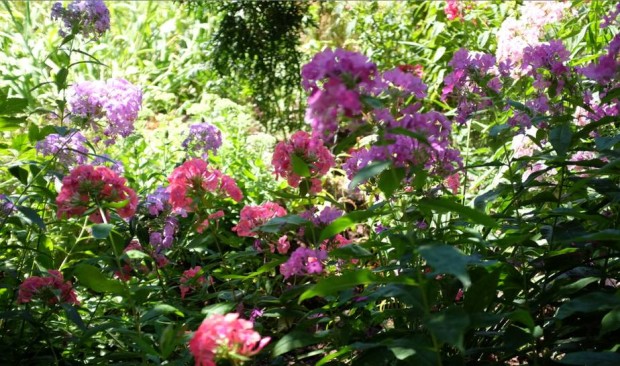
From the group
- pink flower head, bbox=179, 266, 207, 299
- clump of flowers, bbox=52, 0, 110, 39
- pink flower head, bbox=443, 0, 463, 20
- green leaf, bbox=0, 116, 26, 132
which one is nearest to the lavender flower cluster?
pink flower head, bbox=179, 266, 207, 299

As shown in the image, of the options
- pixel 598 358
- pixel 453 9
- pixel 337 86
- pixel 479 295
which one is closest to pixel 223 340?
pixel 337 86

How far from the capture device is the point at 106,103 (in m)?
2.59

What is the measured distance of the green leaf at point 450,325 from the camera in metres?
1.35

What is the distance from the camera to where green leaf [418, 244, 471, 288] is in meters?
1.26

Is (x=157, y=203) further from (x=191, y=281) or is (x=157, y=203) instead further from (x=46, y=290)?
(x=46, y=290)

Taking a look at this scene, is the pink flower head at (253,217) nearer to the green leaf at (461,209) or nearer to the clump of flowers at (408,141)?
the clump of flowers at (408,141)

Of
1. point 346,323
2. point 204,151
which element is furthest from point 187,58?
point 346,323

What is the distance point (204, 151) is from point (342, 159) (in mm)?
1849

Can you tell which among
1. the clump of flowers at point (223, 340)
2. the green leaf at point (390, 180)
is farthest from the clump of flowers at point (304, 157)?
the clump of flowers at point (223, 340)

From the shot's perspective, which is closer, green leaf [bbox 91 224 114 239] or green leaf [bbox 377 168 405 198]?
green leaf [bbox 377 168 405 198]

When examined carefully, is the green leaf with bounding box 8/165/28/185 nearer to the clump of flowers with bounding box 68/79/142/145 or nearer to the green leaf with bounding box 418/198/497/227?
the clump of flowers with bounding box 68/79/142/145

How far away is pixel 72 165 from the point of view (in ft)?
8.75

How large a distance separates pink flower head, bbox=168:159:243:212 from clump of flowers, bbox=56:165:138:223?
A: 13 centimetres

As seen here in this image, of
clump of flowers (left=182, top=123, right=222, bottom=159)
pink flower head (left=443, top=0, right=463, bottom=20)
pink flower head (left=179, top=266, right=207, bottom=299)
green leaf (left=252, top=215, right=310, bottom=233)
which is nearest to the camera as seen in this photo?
green leaf (left=252, top=215, right=310, bottom=233)
